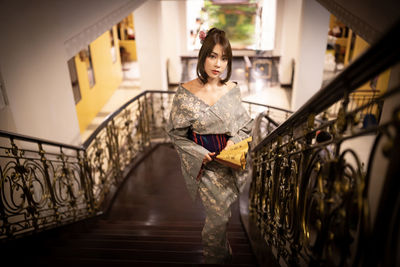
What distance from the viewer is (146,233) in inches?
126

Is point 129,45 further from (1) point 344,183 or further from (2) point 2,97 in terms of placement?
(1) point 344,183

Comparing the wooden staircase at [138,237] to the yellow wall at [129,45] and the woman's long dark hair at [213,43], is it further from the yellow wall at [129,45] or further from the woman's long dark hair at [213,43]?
the yellow wall at [129,45]

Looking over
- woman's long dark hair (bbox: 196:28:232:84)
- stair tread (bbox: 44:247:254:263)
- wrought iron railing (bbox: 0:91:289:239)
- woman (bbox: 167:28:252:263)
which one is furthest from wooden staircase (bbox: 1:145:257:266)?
woman's long dark hair (bbox: 196:28:232:84)

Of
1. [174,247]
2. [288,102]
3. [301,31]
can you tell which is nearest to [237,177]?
[174,247]

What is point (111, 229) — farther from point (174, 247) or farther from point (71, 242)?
point (174, 247)

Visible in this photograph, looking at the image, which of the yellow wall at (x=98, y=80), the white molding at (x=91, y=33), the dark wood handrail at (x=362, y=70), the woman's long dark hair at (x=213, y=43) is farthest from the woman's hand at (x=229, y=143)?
the yellow wall at (x=98, y=80)

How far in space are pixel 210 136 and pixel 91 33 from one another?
2.94m

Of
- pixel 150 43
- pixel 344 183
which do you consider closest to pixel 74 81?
pixel 150 43

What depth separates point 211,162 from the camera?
265 cm

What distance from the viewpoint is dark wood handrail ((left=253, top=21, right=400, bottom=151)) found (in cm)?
87

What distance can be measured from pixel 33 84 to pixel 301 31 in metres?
6.34

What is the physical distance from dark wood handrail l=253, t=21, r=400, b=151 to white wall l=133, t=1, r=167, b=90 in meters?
A: 7.52

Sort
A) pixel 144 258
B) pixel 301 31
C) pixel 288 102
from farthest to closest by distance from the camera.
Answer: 1. pixel 288 102
2. pixel 301 31
3. pixel 144 258

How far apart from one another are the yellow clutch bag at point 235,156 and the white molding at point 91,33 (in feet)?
9.61
